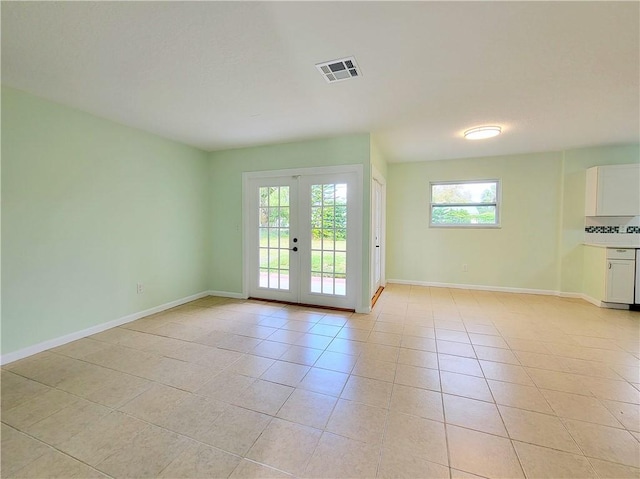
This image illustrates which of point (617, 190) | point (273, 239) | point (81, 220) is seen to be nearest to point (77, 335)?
point (81, 220)

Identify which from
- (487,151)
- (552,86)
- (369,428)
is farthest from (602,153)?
(369,428)

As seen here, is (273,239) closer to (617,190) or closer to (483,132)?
(483,132)

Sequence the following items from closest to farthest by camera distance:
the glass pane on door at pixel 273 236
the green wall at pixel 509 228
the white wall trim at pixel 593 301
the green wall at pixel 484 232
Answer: the white wall trim at pixel 593 301
the glass pane on door at pixel 273 236
the green wall at pixel 509 228
the green wall at pixel 484 232

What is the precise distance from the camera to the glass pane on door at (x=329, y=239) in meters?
4.10

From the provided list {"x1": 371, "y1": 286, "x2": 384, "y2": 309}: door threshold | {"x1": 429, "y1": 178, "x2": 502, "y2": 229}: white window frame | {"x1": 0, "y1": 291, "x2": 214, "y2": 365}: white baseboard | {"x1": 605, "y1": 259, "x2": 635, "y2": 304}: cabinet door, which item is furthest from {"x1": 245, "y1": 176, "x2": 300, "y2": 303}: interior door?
{"x1": 605, "y1": 259, "x2": 635, "y2": 304}: cabinet door

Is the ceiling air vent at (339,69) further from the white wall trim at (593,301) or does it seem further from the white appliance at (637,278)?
the white wall trim at (593,301)

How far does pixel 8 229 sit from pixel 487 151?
21.1 ft

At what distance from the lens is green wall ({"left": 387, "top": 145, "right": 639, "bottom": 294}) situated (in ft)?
15.5

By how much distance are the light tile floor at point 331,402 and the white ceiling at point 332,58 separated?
256 centimetres

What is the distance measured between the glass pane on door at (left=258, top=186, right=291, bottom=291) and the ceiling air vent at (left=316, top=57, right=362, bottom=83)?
7.35 feet

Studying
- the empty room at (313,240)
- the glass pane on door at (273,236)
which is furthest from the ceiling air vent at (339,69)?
the glass pane on door at (273,236)

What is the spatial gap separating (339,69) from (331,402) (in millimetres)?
2610

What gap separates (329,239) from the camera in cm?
418

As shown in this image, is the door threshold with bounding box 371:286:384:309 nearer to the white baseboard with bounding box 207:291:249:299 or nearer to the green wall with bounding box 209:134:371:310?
the green wall with bounding box 209:134:371:310
